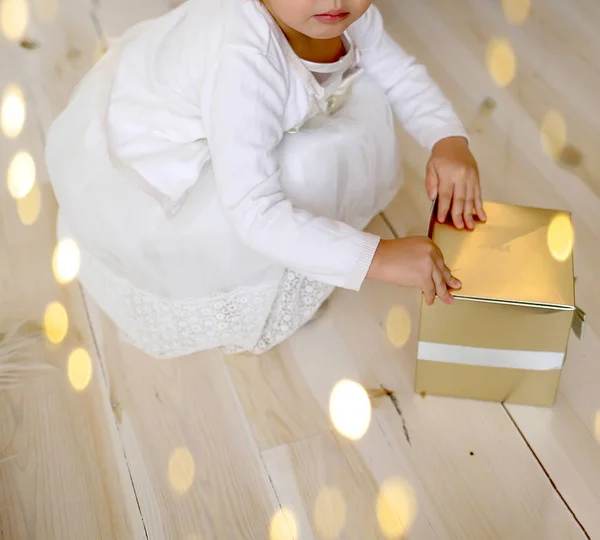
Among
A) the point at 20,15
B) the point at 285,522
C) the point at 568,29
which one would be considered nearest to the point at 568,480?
the point at 285,522

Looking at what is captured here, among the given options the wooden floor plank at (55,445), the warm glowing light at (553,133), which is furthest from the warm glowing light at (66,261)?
the warm glowing light at (553,133)

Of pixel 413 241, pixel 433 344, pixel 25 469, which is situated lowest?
pixel 25 469

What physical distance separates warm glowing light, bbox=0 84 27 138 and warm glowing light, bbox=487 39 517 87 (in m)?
0.94

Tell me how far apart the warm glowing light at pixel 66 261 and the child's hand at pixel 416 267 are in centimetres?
55

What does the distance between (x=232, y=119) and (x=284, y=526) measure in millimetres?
475

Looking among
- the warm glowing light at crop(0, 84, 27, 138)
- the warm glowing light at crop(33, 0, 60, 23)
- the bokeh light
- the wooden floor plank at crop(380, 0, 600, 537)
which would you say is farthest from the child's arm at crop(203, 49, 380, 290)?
the warm glowing light at crop(33, 0, 60, 23)

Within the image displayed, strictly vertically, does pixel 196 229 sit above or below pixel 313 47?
below

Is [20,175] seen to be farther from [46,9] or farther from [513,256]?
[513,256]

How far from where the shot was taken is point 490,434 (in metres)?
0.97

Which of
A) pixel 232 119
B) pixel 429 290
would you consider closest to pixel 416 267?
pixel 429 290

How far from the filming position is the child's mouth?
0.83 metres

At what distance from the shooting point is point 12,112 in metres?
1.51

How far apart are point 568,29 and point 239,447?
3.87 ft

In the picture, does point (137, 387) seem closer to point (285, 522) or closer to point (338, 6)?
point (285, 522)
